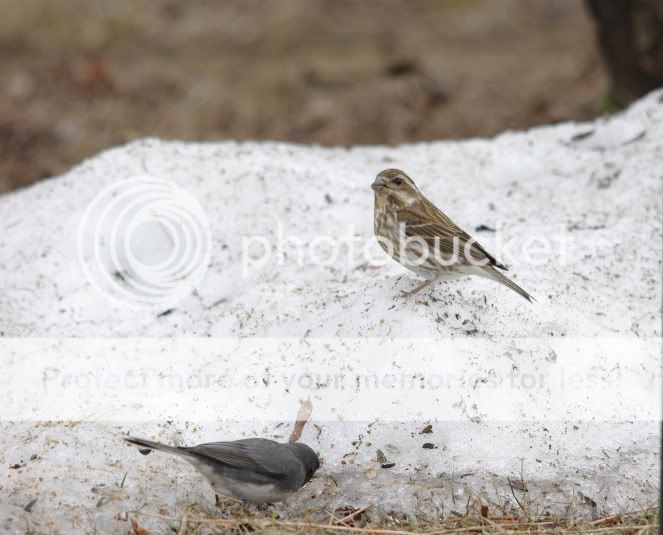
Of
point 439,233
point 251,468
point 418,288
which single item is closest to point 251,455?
point 251,468

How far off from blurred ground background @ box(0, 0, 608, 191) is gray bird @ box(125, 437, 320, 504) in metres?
6.56

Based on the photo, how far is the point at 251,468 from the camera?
4262mm

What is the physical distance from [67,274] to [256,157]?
190cm

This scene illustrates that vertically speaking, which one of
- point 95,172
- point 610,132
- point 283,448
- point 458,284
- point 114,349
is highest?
point 610,132

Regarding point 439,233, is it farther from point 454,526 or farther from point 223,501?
point 223,501

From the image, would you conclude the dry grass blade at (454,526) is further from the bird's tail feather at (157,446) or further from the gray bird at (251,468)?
the bird's tail feather at (157,446)

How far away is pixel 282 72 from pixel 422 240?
25.7 feet

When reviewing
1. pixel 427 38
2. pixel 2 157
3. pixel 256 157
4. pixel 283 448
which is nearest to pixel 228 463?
pixel 283 448

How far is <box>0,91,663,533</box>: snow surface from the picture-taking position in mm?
4570

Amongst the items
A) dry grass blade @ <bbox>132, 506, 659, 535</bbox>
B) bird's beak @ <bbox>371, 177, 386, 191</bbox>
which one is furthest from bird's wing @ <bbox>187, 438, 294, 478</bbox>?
bird's beak @ <bbox>371, 177, 386, 191</bbox>

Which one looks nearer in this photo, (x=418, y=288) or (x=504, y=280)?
(x=504, y=280)

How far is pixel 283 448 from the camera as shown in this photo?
4.39 m

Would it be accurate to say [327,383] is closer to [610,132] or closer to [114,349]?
[114,349]

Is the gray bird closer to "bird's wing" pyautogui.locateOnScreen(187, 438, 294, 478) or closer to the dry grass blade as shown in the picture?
"bird's wing" pyautogui.locateOnScreen(187, 438, 294, 478)
